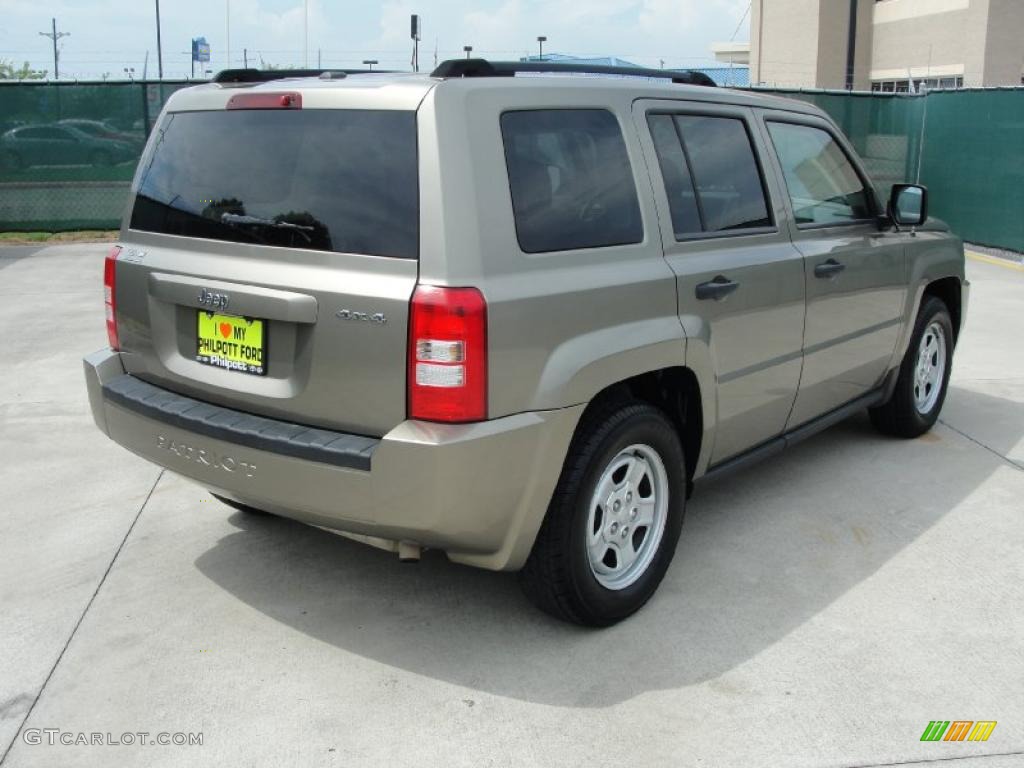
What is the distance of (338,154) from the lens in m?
3.25

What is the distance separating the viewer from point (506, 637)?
364 centimetres

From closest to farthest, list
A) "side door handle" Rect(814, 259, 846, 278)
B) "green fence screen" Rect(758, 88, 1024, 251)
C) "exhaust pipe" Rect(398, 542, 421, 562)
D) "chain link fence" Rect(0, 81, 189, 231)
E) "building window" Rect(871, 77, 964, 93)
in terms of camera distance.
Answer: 1. "exhaust pipe" Rect(398, 542, 421, 562)
2. "side door handle" Rect(814, 259, 846, 278)
3. "green fence screen" Rect(758, 88, 1024, 251)
4. "chain link fence" Rect(0, 81, 189, 231)
5. "building window" Rect(871, 77, 964, 93)

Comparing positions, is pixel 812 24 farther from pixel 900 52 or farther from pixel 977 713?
pixel 977 713

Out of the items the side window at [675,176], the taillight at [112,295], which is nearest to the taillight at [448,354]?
the side window at [675,176]

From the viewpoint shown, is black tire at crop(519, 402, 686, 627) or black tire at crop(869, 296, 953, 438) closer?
black tire at crop(519, 402, 686, 627)

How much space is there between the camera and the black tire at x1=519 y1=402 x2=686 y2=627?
3381 mm

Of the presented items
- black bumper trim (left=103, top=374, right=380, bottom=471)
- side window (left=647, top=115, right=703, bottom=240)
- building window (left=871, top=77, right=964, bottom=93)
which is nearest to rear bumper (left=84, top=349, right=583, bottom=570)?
black bumper trim (left=103, top=374, right=380, bottom=471)

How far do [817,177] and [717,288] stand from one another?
1.28 metres

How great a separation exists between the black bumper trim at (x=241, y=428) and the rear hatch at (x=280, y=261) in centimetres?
4

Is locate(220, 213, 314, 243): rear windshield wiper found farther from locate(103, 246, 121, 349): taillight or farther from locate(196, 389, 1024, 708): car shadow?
locate(196, 389, 1024, 708): car shadow

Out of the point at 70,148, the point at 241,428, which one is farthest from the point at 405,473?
the point at 70,148

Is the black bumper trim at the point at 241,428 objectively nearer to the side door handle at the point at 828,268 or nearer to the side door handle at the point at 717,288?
the side door handle at the point at 717,288

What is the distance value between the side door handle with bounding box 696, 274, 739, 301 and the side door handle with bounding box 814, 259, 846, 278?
702mm

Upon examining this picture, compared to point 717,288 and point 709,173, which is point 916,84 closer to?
point 709,173
